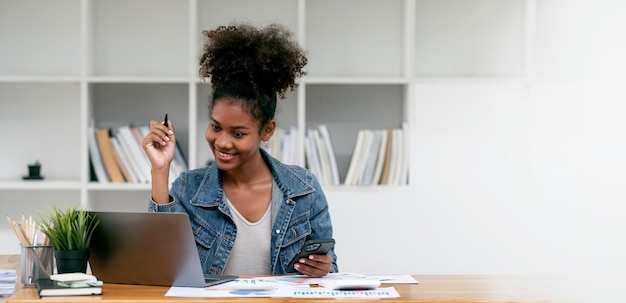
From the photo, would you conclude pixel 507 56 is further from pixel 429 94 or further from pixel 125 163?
pixel 125 163

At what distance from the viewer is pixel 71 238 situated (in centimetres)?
203

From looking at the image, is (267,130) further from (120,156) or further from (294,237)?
(120,156)

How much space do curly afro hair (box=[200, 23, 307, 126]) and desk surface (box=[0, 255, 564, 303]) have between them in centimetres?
68

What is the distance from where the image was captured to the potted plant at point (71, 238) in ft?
6.62

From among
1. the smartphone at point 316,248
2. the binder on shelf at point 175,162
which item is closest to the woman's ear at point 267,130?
the smartphone at point 316,248

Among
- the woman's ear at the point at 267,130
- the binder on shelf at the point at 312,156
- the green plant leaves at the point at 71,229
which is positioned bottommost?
the green plant leaves at the point at 71,229

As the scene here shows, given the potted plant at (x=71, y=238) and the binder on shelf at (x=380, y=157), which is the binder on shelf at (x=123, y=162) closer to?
the binder on shelf at (x=380, y=157)

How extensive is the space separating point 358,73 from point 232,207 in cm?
173

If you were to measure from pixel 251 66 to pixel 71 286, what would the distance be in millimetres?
864

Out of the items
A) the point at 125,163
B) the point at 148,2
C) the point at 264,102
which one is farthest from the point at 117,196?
the point at 264,102

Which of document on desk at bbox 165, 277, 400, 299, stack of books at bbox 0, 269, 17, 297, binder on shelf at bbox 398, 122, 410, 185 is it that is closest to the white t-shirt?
document on desk at bbox 165, 277, 400, 299

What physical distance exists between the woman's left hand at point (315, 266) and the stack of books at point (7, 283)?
68 centimetres

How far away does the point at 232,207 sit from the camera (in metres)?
2.49

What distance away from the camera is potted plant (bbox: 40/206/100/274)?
2.02 meters
